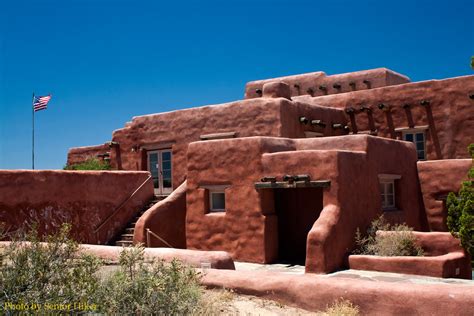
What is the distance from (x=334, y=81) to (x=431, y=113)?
18.5 ft

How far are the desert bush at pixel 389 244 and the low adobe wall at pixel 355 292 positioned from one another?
204 inches

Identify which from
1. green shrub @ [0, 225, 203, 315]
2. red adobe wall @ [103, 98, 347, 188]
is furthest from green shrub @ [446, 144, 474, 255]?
red adobe wall @ [103, 98, 347, 188]

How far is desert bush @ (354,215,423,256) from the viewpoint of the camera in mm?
12461

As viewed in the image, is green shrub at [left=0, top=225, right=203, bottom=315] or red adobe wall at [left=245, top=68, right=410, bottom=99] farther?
red adobe wall at [left=245, top=68, right=410, bottom=99]

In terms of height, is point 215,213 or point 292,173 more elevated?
point 292,173

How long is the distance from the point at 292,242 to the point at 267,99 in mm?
4903

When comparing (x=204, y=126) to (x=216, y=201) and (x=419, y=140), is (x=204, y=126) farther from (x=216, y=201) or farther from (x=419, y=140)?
(x=419, y=140)

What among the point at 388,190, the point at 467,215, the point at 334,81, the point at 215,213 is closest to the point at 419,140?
the point at 388,190

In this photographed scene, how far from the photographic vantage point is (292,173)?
13.7 meters

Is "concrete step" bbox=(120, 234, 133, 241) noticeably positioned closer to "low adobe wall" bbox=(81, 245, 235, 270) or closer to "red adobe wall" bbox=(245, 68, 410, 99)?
"low adobe wall" bbox=(81, 245, 235, 270)

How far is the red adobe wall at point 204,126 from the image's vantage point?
17.4 metres

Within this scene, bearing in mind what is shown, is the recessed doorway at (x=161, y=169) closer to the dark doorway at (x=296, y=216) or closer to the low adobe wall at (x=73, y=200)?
the low adobe wall at (x=73, y=200)

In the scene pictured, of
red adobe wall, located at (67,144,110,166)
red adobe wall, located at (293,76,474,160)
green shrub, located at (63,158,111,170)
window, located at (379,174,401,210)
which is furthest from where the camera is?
red adobe wall, located at (67,144,110,166)

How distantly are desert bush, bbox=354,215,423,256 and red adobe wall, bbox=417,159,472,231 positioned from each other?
151 inches
